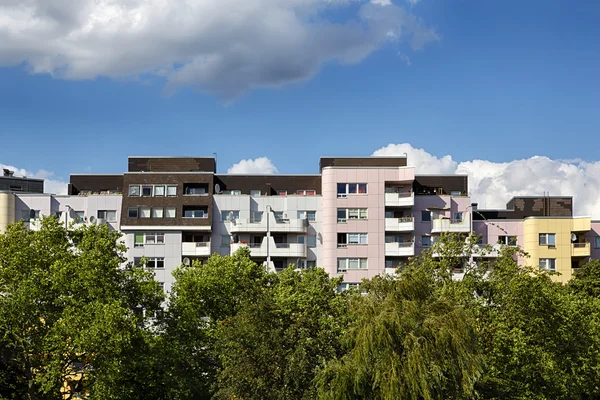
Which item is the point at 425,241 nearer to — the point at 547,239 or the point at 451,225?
the point at 451,225

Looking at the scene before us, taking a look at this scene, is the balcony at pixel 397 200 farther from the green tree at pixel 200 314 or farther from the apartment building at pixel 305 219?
the green tree at pixel 200 314

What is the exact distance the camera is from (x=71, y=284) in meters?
40.4

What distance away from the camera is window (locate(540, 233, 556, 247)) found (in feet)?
256

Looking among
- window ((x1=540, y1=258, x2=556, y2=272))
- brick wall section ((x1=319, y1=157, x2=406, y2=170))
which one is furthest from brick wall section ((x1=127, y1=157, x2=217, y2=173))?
window ((x1=540, y1=258, x2=556, y2=272))

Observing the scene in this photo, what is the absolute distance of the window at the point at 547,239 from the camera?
77938 mm

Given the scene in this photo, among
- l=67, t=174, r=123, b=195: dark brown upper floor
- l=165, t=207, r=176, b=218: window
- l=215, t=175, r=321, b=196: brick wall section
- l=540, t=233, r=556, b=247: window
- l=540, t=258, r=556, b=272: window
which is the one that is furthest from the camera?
l=67, t=174, r=123, b=195: dark brown upper floor

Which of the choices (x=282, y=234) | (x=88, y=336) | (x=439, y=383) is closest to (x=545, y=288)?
(x=439, y=383)

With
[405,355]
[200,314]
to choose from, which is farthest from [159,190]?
[405,355]

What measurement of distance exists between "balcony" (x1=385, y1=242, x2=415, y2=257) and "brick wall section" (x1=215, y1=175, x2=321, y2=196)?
10.6 m

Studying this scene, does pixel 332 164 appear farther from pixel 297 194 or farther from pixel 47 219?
pixel 47 219

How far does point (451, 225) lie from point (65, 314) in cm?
4781

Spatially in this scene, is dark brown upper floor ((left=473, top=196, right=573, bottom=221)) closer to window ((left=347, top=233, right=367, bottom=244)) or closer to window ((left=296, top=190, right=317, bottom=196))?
window ((left=347, top=233, right=367, bottom=244))

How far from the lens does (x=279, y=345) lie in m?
36.8

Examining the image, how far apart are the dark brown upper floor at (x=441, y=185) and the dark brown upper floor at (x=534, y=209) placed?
393 cm
